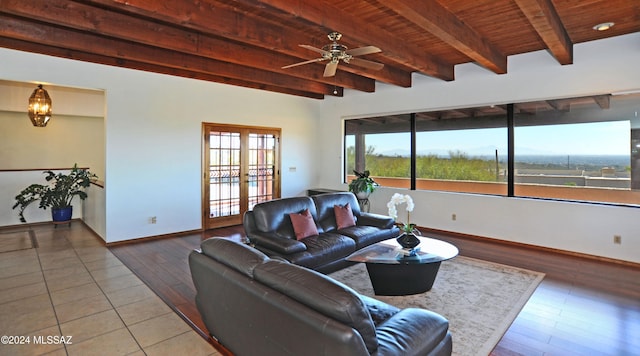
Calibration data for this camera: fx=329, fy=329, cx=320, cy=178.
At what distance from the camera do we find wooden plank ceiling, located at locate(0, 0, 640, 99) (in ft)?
10.4

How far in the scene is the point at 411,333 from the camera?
1.74 meters

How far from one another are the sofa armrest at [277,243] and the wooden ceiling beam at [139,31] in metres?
2.54

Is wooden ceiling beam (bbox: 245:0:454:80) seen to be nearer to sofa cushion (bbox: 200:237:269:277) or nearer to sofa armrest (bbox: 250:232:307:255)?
sofa cushion (bbox: 200:237:269:277)

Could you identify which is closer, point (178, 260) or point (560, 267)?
point (560, 267)

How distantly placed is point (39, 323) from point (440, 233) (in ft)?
18.6

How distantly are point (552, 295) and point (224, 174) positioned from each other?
5.58m

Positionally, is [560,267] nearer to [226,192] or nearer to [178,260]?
[178,260]

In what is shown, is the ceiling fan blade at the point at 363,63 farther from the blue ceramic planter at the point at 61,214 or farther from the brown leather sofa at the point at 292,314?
the blue ceramic planter at the point at 61,214

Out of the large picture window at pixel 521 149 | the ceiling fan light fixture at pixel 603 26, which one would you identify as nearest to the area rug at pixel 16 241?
the large picture window at pixel 521 149

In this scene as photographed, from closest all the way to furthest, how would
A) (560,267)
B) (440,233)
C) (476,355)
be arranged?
(476,355)
(560,267)
(440,233)

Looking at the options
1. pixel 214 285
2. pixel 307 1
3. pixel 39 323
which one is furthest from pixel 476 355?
pixel 39 323

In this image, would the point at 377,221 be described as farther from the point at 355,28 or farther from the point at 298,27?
the point at 298,27

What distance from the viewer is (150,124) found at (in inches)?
220

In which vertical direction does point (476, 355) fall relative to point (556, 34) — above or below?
below
